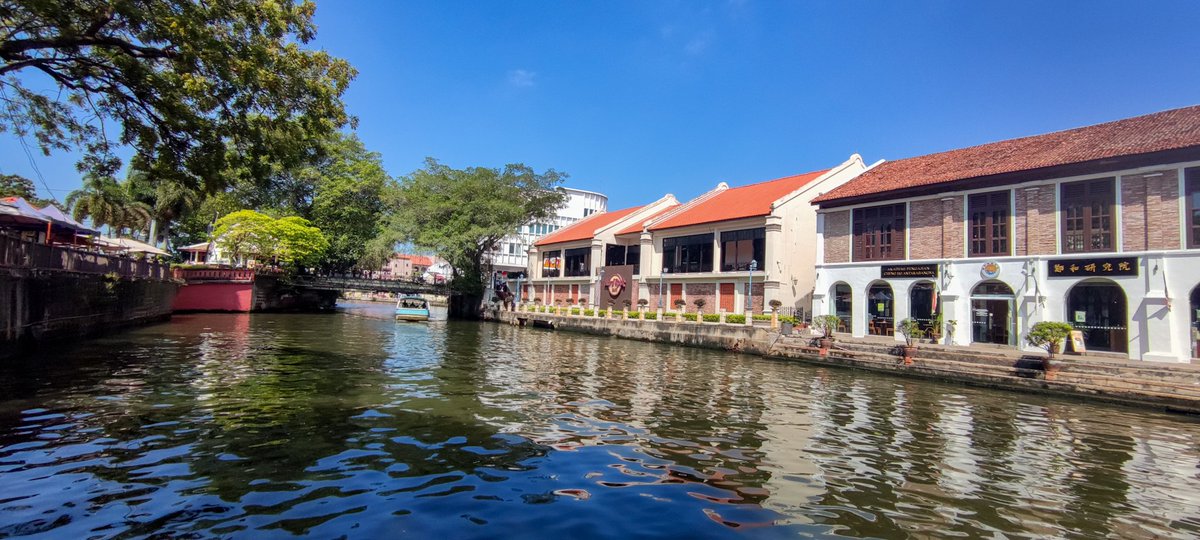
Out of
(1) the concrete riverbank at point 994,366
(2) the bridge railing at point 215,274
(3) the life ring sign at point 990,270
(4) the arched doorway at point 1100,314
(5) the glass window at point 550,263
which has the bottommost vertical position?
(1) the concrete riverbank at point 994,366

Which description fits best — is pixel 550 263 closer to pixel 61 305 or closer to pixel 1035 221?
pixel 61 305

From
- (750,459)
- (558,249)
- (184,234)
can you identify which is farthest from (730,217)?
(184,234)

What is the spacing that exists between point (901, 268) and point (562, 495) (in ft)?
77.2

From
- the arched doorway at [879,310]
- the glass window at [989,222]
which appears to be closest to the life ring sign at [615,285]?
the arched doorway at [879,310]

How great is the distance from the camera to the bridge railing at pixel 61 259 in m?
14.1

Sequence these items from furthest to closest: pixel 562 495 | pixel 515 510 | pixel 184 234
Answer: pixel 184 234, pixel 562 495, pixel 515 510

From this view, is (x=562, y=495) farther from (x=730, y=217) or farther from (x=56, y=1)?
(x=730, y=217)

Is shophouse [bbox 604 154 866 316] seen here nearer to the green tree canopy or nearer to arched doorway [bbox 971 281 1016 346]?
arched doorway [bbox 971 281 1016 346]

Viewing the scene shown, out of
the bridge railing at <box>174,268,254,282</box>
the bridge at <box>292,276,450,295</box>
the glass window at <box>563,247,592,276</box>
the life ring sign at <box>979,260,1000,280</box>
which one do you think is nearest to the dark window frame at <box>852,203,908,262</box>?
the life ring sign at <box>979,260,1000,280</box>

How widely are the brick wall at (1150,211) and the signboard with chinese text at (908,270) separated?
6134 millimetres

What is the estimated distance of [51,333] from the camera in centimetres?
1689

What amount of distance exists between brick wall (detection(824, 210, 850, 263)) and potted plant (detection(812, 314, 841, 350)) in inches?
137

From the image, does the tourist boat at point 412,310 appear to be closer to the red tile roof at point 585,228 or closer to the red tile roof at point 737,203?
the red tile roof at point 585,228

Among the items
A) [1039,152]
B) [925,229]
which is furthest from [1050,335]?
[1039,152]
